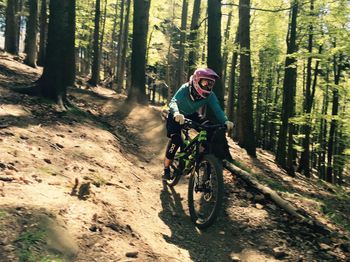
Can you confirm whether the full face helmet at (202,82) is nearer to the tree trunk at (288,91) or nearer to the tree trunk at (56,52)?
the tree trunk at (56,52)

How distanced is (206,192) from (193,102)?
175 cm

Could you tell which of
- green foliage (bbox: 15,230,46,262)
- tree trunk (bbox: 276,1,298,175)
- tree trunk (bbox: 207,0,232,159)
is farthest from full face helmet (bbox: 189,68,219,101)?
tree trunk (bbox: 276,1,298,175)

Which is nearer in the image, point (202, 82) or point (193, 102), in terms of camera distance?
point (202, 82)

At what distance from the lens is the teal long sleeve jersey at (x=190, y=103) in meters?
6.96

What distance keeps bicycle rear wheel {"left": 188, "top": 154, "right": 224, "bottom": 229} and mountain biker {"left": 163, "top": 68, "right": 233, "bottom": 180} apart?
0.79 meters

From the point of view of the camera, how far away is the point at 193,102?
23.2ft

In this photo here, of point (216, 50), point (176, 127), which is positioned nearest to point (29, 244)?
point (176, 127)

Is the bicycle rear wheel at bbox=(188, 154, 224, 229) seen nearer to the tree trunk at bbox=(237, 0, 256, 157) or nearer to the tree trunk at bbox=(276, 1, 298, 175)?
the tree trunk at bbox=(237, 0, 256, 157)

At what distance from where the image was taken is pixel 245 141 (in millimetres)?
14938

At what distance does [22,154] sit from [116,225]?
221 centimetres

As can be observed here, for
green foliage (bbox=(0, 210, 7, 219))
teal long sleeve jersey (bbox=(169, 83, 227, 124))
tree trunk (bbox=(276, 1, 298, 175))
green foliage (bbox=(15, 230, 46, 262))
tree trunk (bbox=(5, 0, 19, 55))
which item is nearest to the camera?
green foliage (bbox=(15, 230, 46, 262))

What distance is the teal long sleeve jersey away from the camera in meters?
6.96

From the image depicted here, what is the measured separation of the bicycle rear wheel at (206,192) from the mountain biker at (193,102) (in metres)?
0.79

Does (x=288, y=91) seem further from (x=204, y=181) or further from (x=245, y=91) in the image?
(x=204, y=181)
